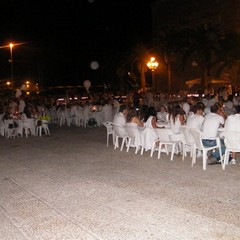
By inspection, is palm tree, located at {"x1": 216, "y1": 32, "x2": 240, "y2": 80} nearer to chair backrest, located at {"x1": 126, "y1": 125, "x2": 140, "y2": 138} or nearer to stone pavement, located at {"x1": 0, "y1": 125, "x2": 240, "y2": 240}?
chair backrest, located at {"x1": 126, "y1": 125, "x2": 140, "y2": 138}

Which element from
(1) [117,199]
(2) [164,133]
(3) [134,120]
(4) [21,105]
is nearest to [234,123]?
(2) [164,133]

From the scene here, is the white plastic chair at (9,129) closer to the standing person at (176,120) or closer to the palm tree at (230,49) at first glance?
the standing person at (176,120)

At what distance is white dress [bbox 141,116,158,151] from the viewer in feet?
34.6

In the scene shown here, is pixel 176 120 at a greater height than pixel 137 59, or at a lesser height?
lesser

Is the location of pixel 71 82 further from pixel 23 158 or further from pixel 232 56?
pixel 23 158

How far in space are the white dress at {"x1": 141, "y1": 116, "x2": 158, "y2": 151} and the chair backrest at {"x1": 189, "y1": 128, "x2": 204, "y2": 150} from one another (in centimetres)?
202

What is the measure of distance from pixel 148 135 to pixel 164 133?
102cm

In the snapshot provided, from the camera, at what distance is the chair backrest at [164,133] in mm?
9579

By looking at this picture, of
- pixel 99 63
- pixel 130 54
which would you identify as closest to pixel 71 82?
pixel 99 63

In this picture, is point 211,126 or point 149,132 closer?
point 211,126

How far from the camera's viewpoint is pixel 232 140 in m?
8.02

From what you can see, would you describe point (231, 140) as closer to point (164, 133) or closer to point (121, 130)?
point (164, 133)

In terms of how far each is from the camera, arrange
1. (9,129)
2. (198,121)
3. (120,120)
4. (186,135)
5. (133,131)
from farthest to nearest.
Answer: (9,129) < (120,120) < (133,131) < (198,121) < (186,135)

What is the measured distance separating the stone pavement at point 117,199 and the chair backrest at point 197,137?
19.5 inches
